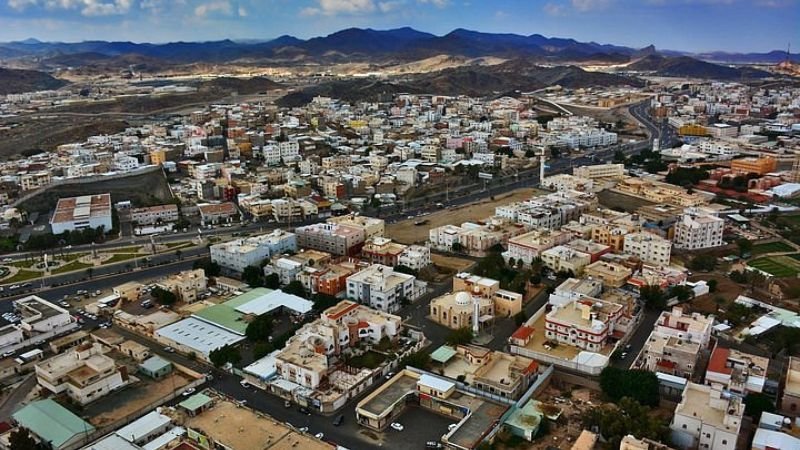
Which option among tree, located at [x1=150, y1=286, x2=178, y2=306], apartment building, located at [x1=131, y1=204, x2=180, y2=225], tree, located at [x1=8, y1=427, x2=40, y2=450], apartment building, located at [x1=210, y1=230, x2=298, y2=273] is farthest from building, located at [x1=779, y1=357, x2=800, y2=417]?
apartment building, located at [x1=131, y1=204, x2=180, y2=225]

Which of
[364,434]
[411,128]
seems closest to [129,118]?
[411,128]

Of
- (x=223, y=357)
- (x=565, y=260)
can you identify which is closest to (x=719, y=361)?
(x=565, y=260)

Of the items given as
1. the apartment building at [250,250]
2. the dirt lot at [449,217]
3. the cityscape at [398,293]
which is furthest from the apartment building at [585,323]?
the apartment building at [250,250]

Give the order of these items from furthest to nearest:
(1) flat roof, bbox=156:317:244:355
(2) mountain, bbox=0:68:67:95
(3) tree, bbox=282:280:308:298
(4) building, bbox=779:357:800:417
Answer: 1. (2) mountain, bbox=0:68:67:95
2. (3) tree, bbox=282:280:308:298
3. (1) flat roof, bbox=156:317:244:355
4. (4) building, bbox=779:357:800:417

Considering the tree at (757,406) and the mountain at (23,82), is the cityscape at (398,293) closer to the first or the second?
the tree at (757,406)

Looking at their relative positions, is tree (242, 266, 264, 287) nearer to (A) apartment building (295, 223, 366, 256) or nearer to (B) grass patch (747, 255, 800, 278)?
(A) apartment building (295, 223, 366, 256)

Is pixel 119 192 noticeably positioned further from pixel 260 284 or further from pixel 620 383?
pixel 620 383

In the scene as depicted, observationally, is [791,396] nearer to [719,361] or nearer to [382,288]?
[719,361]

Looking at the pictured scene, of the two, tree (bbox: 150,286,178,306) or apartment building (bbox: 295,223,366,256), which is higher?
apartment building (bbox: 295,223,366,256)
